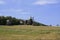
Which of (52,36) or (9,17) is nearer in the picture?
(52,36)

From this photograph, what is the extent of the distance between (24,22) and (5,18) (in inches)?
224

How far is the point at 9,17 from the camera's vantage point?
188 feet

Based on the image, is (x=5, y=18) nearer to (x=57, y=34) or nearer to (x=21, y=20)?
(x=21, y=20)

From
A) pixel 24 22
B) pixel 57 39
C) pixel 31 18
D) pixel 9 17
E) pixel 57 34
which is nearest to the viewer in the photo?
pixel 57 39

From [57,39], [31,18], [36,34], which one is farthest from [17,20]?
[57,39]

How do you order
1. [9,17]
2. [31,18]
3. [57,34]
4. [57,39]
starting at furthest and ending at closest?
[9,17], [31,18], [57,34], [57,39]

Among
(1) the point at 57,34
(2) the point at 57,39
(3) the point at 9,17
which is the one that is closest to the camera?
(2) the point at 57,39

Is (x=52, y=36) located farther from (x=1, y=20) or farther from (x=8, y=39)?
(x=1, y=20)

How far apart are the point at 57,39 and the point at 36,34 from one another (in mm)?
4195

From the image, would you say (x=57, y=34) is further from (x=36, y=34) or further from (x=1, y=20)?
(x=1, y=20)

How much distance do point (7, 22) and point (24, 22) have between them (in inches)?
176

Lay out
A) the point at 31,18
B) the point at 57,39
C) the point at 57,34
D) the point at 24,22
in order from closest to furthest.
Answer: the point at 57,39 < the point at 57,34 < the point at 31,18 < the point at 24,22

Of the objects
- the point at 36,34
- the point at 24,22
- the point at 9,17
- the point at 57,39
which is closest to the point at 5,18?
the point at 9,17

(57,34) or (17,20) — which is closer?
(57,34)
